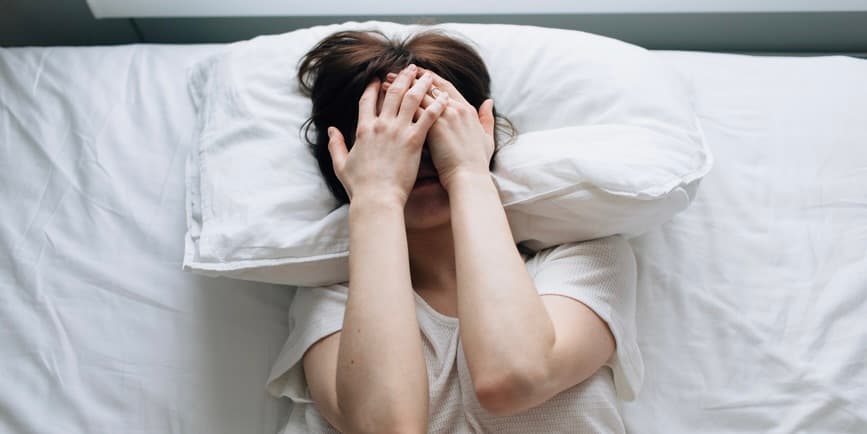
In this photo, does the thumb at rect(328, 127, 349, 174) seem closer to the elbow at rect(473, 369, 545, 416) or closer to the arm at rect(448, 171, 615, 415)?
the arm at rect(448, 171, 615, 415)

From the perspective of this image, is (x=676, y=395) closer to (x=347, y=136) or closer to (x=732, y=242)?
(x=732, y=242)

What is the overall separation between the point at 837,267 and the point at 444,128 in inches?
23.6

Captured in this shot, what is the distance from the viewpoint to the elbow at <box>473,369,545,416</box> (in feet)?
2.38

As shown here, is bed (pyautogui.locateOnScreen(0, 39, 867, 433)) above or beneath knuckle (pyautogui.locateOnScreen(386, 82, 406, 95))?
beneath

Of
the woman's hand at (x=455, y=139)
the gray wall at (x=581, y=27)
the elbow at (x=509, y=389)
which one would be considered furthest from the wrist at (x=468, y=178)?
the gray wall at (x=581, y=27)

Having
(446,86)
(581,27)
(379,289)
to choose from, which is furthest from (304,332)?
(581,27)

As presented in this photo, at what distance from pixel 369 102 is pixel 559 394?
424 mm

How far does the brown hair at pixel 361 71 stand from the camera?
0.92 metres

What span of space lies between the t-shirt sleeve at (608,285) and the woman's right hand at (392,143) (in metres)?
0.21

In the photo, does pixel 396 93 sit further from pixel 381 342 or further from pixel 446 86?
pixel 381 342

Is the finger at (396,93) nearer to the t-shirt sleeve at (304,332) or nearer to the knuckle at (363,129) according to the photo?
the knuckle at (363,129)

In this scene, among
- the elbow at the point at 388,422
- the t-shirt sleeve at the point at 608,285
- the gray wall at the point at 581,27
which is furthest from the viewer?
the gray wall at the point at 581,27

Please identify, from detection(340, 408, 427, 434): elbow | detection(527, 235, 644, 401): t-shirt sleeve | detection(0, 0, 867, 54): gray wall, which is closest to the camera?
detection(340, 408, 427, 434): elbow

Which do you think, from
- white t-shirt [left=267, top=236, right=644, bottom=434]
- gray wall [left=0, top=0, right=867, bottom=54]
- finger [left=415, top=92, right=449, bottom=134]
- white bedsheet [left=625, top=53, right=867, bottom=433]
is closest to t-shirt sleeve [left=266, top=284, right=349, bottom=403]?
white t-shirt [left=267, top=236, right=644, bottom=434]
